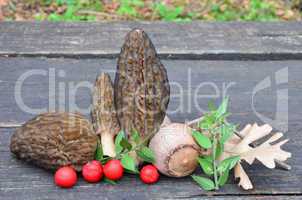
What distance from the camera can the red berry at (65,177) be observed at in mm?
1023

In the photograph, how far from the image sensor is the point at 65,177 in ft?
3.36

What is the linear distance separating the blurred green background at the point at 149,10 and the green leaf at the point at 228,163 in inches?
80.6

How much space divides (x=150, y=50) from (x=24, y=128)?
0.29m

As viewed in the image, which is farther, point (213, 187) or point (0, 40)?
point (0, 40)

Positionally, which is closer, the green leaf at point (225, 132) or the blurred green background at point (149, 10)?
the green leaf at point (225, 132)

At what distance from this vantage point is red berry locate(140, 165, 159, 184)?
3.43 ft

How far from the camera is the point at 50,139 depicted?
3.44ft

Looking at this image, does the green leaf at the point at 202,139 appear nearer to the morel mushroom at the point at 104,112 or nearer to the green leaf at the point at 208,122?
the green leaf at the point at 208,122

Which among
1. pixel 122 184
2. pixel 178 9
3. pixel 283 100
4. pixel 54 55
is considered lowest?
pixel 122 184

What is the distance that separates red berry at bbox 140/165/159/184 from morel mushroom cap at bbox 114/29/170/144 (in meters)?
0.07

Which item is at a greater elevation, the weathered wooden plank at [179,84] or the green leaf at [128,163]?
the weathered wooden plank at [179,84]

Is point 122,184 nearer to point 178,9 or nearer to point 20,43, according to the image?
point 20,43

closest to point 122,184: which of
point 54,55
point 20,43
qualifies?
point 54,55

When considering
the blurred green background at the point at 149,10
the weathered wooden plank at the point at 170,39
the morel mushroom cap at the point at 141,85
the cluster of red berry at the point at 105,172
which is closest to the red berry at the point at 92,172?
the cluster of red berry at the point at 105,172
